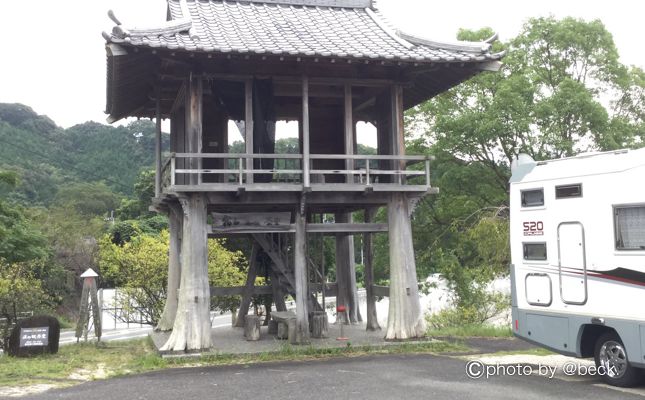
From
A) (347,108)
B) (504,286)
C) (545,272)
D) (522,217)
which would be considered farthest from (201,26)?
(504,286)

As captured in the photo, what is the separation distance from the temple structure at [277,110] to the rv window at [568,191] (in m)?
4.63

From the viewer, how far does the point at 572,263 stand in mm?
10461

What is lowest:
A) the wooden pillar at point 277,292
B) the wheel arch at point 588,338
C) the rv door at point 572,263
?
the wheel arch at point 588,338

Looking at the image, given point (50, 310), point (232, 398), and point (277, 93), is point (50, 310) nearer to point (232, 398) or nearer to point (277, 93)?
point (277, 93)

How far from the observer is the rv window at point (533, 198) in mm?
11197

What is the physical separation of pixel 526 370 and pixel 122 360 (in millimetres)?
9004

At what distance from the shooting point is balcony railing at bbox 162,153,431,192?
45.7 ft

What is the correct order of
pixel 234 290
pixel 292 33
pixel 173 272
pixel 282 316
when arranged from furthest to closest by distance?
pixel 173 272
pixel 234 290
pixel 282 316
pixel 292 33

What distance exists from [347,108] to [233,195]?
363 centimetres

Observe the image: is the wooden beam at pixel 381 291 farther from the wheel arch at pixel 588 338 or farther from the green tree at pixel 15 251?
the green tree at pixel 15 251

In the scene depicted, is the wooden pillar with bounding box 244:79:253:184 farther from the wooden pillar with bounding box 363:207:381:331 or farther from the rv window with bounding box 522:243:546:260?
the rv window with bounding box 522:243:546:260

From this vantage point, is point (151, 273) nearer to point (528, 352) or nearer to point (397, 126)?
point (397, 126)

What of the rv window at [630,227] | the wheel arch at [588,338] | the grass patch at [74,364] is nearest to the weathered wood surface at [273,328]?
the grass patch at [74,364]

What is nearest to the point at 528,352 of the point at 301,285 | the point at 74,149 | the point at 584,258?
the point at 584,258
